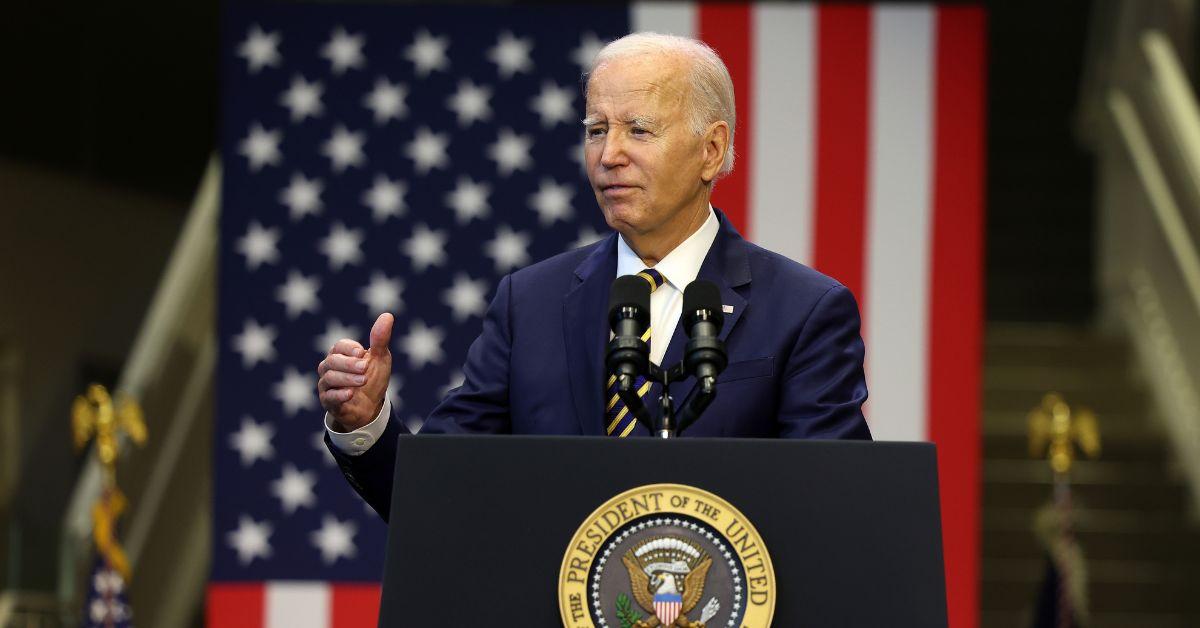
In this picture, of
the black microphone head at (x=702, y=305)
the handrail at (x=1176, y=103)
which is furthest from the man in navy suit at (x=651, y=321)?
the handrail at (x=1176, y=103)

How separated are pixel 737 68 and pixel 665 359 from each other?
3.17 meters

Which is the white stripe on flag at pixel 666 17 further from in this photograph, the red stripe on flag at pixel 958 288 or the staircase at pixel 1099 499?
the staircase at pixel 1099 499

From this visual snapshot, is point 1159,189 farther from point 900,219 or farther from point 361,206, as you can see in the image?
point 361,206

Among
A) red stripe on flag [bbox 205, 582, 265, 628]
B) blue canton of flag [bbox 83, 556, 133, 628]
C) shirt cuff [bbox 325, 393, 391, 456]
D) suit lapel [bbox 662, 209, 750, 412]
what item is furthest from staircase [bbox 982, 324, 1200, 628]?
shirt cuff [bbox 325, 393, 391, 456]

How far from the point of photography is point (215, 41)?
9.60 meters

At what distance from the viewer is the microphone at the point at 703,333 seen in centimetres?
181

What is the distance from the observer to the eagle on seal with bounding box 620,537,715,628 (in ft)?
5.45

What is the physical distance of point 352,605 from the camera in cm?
505

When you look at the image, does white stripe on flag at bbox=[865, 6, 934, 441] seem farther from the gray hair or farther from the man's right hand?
the man's right hand

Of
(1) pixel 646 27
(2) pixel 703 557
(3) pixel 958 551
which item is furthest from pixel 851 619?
(1) pixel 646 27

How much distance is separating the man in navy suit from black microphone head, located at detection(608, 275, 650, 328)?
248 millimetres

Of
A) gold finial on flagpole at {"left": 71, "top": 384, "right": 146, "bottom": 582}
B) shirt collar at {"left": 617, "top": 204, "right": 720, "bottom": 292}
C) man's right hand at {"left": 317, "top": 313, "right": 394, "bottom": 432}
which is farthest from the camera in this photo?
gold finial on flagpole at {"left": 71, "top": 384, "right": 146, "bottom": 582}

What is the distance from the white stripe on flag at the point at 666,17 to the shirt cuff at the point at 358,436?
3.30 m

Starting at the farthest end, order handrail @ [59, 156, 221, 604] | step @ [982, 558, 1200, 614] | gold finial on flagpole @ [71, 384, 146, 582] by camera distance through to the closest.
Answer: handrail @ [59, 156, 221, 604] < step @ [982, 558, 1200, 614] < gold finial on flagpole @ [71, 384, 146, 582]
